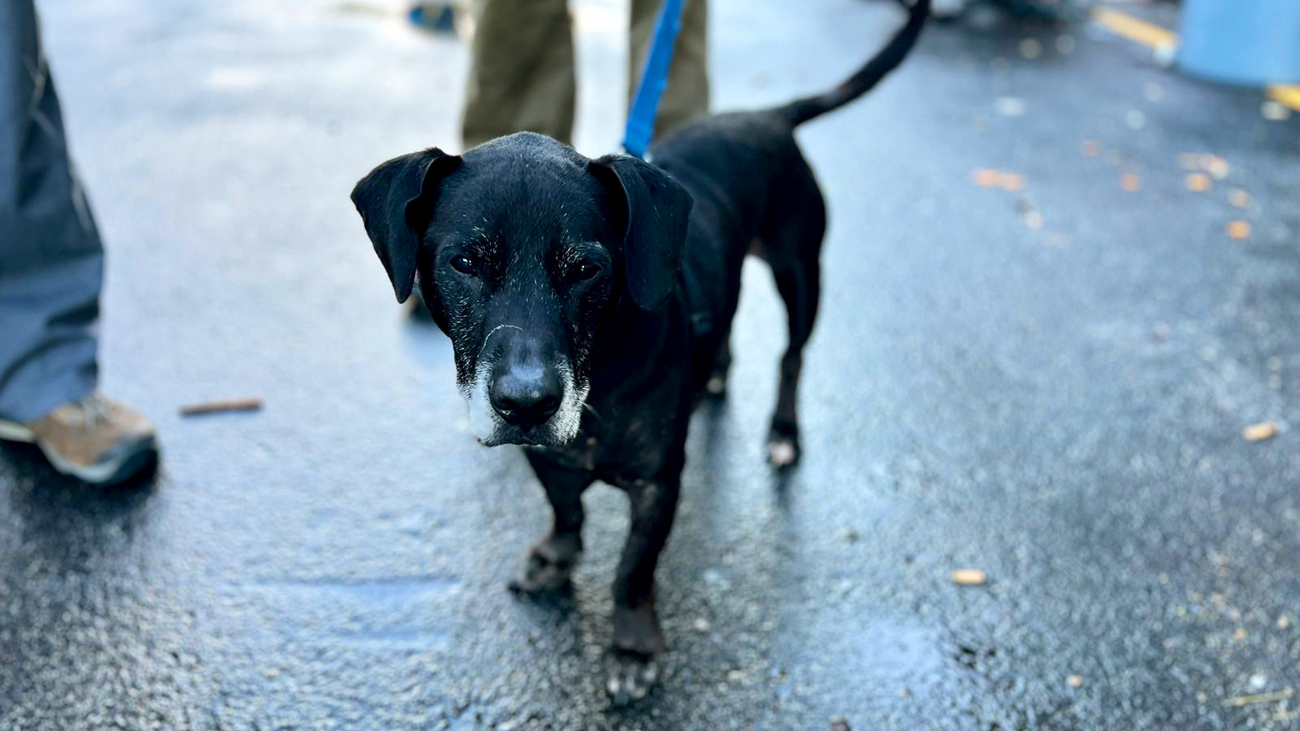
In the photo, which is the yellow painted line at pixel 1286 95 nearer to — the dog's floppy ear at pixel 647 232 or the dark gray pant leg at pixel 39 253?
the dog's floppy ear at pixel 647 232

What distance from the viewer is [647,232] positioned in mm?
2084

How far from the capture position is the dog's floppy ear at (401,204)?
6.73 feet

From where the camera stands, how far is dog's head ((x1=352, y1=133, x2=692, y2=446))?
77.8 inches

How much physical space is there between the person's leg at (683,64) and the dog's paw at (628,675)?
212cm

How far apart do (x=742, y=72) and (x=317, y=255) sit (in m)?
3.76

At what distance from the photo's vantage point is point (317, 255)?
4.80 meters

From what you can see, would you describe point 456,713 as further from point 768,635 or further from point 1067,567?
point 1067,567

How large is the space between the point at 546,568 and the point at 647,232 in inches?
45.3

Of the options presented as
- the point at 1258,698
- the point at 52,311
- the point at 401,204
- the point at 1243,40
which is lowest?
the point at 1243,40

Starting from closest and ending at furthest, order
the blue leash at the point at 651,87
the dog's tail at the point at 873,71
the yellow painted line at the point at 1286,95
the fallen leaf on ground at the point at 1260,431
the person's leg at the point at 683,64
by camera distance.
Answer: the blue leash at the point at 651,87
the dog's tail at the point at 873,71
the fallen leaf on ground at the point at 1260,431
the person's leg at the point at 683,64
the yellow painted line at the point at 1286,95

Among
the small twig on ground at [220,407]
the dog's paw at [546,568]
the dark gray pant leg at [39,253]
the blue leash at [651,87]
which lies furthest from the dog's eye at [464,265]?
the small twig on ground at [220,407]

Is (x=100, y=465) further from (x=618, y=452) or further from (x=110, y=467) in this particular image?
(x=618, y=452)

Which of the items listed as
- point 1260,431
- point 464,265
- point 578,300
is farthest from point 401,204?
point 1260,431

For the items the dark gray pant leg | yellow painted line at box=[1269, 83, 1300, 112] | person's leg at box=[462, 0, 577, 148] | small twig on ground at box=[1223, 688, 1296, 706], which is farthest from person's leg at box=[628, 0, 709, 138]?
yellow painted line at box=[1269, 83, 1300, 112]
